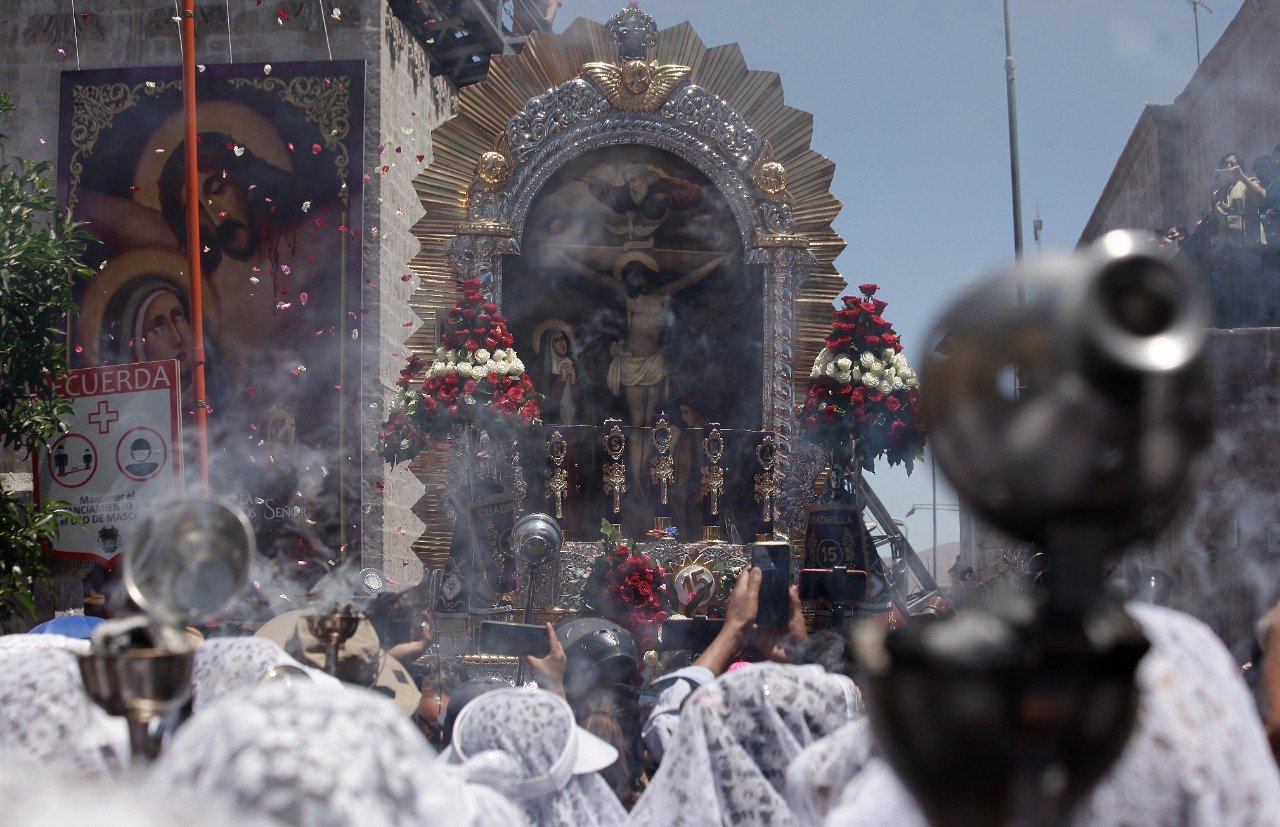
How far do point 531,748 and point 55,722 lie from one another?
1399 millimetres

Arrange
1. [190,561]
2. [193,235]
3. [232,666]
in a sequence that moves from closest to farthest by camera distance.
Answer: [190,561]
[232,666]
[193,235]

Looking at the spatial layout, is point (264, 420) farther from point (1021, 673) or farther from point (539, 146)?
point (1021, 673)

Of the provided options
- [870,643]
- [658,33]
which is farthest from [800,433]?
[870,643]

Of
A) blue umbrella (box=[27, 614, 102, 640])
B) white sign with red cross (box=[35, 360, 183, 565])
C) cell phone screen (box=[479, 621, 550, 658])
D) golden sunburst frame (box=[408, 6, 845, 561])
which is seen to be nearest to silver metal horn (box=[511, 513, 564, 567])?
golden sunburst frame (box=[408, 6, 845, 561])

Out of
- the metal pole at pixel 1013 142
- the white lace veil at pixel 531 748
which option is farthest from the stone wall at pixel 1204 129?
the white lace veil at pixel 531 748

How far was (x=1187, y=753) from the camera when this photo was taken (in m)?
1.58

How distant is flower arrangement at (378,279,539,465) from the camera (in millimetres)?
10180

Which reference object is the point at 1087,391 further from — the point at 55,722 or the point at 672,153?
the point at 672,153

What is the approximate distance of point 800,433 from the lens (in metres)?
12.0

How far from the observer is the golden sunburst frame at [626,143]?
40.7ft

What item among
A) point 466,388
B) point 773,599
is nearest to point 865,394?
point 466,388

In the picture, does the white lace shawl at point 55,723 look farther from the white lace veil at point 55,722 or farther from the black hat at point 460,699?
the black hat at point 460,699

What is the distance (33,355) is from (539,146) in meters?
4.57

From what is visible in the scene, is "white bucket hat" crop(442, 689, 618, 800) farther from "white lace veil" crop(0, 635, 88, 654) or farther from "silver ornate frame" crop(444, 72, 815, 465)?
"silver ornate frame" crop(444, 72, 815, 465)
